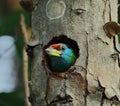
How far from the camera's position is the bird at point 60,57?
9.35 feet

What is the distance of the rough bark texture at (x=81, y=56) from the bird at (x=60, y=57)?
63mm

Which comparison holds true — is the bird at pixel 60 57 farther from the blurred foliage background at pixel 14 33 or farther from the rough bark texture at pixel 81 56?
the blurred foliage background at pixel 14 33

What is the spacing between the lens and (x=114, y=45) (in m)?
2.87

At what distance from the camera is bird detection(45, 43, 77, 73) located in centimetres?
285

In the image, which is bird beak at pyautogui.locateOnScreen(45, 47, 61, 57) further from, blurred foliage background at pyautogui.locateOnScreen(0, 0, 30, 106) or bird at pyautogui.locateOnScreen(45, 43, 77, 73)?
blurred foliage background at pyautogui.locateOnScreen(0, 0, 30, 106)

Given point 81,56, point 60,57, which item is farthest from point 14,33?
Result: point 81,56

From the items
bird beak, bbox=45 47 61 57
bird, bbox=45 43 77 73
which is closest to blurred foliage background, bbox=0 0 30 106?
bird, bbox=45 43 77 73

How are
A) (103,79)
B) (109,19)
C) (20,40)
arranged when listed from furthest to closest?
(20,40) < (109,19) < (103,79)

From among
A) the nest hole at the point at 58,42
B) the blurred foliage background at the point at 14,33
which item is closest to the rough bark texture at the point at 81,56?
the nest hole at the point at 58,42

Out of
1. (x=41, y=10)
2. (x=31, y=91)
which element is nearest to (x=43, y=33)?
(x=41, y=10)

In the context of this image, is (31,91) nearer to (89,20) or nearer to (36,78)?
(36,78)

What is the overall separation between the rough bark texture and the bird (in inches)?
2.5

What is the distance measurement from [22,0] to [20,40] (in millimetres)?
1123

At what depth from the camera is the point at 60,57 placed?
306 cm
